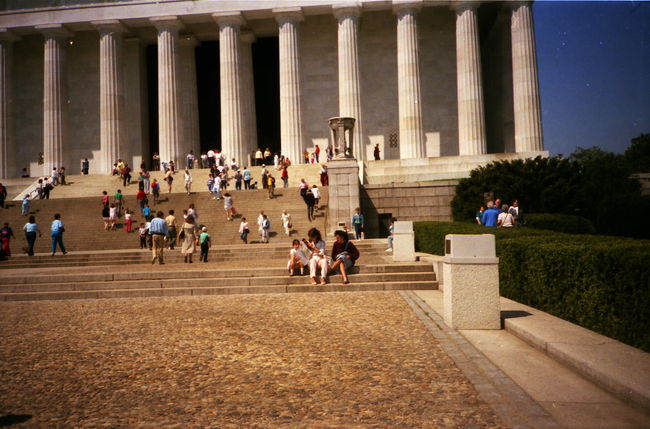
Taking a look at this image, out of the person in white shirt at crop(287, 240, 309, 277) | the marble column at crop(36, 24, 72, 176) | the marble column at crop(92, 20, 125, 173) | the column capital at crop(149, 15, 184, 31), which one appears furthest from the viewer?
the marble column at crop(36, 24, 72, 176)

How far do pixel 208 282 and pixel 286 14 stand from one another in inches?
1273

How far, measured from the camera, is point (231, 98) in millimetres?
41094

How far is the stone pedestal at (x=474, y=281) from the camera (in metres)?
7.71

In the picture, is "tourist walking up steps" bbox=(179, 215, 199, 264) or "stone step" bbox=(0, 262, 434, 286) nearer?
"stone step" bbox=(0, 262, 434, 286)

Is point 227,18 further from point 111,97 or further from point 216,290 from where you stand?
point 216,290

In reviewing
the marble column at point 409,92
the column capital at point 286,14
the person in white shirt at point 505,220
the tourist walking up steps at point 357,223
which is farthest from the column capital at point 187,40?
the person in white shirt at point 505,220

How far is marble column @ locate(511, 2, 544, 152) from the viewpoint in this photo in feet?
129

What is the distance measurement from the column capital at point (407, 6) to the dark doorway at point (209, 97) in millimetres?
18008

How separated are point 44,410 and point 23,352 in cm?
291

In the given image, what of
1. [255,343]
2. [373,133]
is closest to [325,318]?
[255,343]

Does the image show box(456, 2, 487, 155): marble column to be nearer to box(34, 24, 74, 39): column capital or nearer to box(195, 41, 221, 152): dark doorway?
box(195, 41, 221, 152): dark doorway

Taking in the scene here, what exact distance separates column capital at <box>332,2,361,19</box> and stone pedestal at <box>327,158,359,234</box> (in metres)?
21.0

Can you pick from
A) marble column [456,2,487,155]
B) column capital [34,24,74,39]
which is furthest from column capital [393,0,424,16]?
column capital [34,24,74,39]

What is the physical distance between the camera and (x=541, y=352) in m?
6.35
